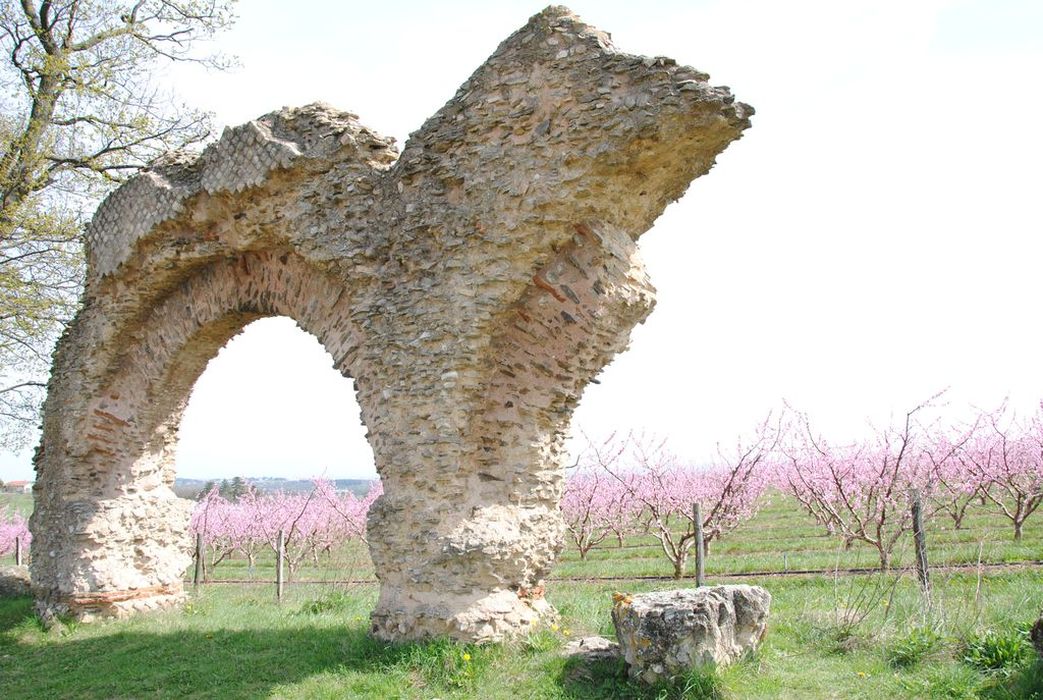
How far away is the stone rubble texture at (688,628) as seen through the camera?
4473 mm

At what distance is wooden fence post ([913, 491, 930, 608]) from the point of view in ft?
20.1

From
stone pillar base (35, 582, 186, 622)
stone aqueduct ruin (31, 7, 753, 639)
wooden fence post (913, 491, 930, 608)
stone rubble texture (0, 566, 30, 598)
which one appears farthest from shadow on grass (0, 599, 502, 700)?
wooden fence post (913, 491, 930, 608)

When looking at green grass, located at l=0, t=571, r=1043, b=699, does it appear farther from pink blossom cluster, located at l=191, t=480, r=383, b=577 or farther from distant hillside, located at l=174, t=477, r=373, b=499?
pink blossom cluster, located at l=191, t=480, r=383, b=577

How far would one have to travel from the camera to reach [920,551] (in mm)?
6465

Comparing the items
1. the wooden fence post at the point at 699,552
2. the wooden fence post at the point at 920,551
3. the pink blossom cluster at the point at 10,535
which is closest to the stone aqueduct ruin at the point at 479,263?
the wooden fence post at the point at 920,551

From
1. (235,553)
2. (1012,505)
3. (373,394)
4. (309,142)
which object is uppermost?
(309,142)

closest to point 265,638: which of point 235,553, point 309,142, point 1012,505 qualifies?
point 309,142

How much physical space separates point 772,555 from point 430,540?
9639 millimetres

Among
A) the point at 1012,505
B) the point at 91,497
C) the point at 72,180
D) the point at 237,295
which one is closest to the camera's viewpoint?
the point at 237,295

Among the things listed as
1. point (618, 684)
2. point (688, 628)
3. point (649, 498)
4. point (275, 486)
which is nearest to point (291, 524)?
point (649, 498)

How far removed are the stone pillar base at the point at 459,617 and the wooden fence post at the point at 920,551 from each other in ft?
9.65

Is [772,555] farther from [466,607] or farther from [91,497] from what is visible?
[91,497]

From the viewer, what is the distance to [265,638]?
22.0 ft

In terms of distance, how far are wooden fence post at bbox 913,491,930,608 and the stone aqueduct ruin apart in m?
2.88
